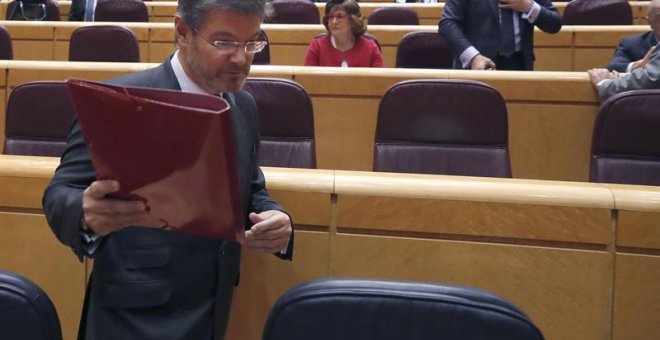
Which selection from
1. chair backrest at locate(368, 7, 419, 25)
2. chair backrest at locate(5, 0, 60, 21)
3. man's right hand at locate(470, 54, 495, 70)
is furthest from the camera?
chair backrest at locate(5, 0, 60, 21)

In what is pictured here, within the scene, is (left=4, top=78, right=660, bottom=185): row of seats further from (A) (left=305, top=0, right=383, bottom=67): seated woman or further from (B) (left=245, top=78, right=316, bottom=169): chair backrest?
(A) (left=305, top=0, right=383, bottom=67): seated woman

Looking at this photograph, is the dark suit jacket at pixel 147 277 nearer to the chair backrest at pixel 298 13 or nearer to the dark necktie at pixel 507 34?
the dark necktie at pixel 507 34

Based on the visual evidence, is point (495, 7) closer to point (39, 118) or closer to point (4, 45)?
point (39, 118)

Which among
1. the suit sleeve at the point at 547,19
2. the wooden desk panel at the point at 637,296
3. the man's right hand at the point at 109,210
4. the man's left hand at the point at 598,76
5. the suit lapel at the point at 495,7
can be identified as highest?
the suit lapel at the point at 495,7

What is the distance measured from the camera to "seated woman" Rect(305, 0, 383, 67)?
2887 mm

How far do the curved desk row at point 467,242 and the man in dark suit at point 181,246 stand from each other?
0.18 m

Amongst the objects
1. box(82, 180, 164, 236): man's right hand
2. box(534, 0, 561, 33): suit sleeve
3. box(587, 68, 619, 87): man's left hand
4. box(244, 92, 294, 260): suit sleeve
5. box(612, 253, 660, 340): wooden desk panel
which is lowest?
box(612, 253, 660, 340): wooden desk panel

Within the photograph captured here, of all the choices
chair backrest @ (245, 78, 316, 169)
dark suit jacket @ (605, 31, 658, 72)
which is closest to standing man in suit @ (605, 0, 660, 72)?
dark suit jacket @ (605, 31, 658, 72)

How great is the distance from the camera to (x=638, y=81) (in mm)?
1975

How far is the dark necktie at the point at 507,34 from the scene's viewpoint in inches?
97.4

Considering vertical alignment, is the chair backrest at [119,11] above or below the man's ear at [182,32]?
below

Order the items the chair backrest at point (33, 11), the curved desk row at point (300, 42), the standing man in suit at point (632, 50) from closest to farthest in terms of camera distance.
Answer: the standing man in suit at point (632, 50), the curved desk row at point (300, 42), the chair backrest at point (33, 11)

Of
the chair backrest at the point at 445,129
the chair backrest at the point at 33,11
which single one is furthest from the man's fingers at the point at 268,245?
the chair backrest at the point at 33,11

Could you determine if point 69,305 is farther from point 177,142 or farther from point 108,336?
point 177,142
